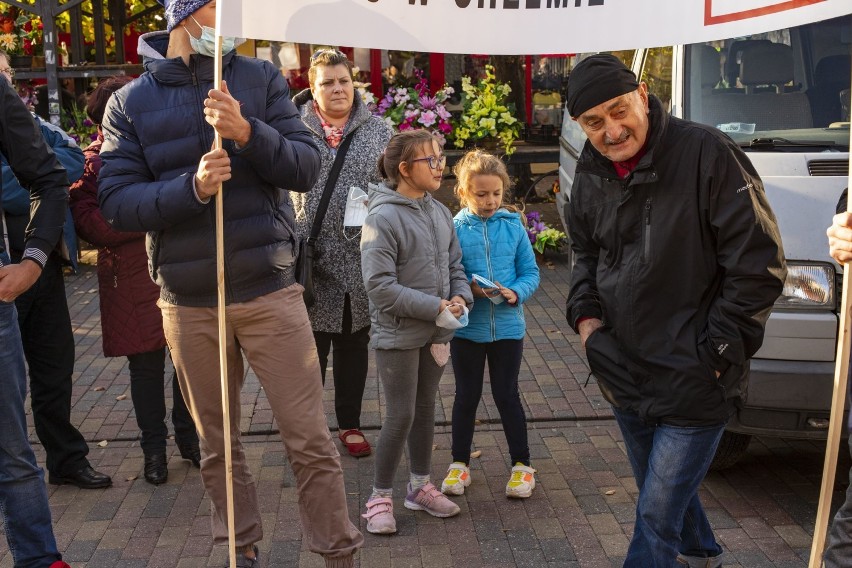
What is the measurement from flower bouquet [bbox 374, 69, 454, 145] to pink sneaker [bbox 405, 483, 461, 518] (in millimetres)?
5762

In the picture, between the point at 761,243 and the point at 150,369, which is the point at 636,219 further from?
the point at 150,369

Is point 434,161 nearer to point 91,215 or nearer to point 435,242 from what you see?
point 435,242

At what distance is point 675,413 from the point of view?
3.32 meters

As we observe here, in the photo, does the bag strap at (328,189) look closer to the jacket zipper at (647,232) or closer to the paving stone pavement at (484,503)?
the paving stone pavement at (484,503)

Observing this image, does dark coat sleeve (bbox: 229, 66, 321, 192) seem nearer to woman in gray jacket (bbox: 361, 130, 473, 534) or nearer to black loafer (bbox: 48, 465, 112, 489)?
woman in gray jacket (bbox: 361, 130, 473, 534)

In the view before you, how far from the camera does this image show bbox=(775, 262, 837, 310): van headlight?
14.5ft

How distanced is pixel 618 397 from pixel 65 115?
9950 mm

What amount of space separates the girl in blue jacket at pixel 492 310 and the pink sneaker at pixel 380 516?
0.43 metres

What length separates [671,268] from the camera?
10.7ft

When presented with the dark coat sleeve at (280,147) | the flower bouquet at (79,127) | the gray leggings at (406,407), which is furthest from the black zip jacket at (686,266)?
the flower bouquet at (79,127)

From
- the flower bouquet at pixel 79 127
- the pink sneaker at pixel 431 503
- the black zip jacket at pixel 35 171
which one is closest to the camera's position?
the black zip jacket at pixel 35 171

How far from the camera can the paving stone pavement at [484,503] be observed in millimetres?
4504

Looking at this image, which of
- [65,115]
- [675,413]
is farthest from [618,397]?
[65,115]

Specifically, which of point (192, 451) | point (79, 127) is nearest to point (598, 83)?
point (192, 451)
